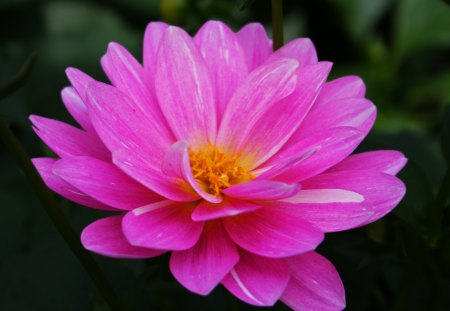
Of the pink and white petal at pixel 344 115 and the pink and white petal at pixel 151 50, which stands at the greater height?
the pink and white petal at pixel 151 50

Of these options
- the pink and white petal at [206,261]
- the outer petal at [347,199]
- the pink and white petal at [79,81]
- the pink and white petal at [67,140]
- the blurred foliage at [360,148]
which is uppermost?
the pink and white petal at [79,81]

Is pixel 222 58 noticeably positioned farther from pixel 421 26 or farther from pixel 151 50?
pixel 421 26

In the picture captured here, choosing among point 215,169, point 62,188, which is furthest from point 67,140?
point 215,169

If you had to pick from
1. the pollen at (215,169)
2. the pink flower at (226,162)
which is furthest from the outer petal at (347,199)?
the pollen at (215,169)

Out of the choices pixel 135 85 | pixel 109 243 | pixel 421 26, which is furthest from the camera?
pixel 421 26

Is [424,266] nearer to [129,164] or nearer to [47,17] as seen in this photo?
[129,164]

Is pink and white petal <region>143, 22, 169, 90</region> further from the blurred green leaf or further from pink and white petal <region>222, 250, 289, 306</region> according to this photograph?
the blurred green leaf

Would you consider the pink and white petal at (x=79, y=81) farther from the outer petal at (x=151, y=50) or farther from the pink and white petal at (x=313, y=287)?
the pink and white petal at (x=313, y=287)
